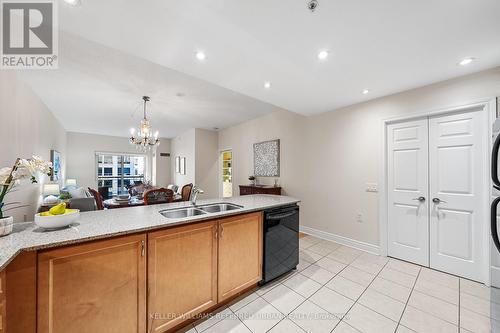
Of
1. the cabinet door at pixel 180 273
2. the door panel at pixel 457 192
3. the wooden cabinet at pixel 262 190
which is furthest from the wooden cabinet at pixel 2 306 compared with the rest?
the door panel at pixel 457 192

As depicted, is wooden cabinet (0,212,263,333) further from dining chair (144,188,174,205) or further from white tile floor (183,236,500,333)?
dining chair (144,188,174,205)

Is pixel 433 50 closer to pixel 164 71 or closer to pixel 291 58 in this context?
pixel 291 58

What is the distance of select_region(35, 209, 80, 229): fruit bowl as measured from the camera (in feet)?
4.01

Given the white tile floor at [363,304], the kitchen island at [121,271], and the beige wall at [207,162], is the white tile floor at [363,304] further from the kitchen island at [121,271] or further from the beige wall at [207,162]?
the beige wall at [207,162]

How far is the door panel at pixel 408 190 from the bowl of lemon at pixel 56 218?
3.77m

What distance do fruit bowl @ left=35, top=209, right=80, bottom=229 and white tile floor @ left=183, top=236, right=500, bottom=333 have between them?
1247 mm

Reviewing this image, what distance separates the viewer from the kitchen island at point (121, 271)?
3.39ft

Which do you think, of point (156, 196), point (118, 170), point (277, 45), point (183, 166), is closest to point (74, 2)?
point (277, 45)

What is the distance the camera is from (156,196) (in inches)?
124

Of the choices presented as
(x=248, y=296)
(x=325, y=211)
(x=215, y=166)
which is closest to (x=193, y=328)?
(x=248, y=296)

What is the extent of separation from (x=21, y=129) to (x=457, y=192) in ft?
19.6

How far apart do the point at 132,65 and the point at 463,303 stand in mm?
4583

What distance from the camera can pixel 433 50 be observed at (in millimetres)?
1904

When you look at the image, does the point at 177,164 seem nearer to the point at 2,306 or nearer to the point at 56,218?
the point at 56,218
